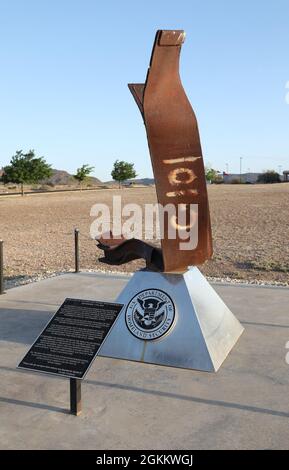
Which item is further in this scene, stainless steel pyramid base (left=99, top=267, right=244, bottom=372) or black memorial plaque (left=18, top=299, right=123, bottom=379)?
stainless steel pyramid base (left=99, top=267, right=244, bottom=372)

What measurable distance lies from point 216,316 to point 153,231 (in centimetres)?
1383

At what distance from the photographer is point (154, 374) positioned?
5430mm

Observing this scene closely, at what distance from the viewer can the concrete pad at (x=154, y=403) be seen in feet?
13.2

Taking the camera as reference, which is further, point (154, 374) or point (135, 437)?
point (154, 374)

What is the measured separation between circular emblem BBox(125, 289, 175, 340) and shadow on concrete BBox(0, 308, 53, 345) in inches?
54.0

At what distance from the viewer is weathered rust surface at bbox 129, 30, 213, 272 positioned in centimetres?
566

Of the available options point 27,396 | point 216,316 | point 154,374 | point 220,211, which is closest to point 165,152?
point 216,316

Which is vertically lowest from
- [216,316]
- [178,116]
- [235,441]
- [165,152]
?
[235,441]

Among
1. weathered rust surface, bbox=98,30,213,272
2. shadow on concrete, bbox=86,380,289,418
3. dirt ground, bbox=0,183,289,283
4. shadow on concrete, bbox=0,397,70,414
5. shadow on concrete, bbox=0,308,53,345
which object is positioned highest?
weathered rust surface, bbox=98,30,213,272

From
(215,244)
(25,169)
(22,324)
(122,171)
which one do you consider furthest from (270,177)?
(22,324)

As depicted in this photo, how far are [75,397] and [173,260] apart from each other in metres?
2.21

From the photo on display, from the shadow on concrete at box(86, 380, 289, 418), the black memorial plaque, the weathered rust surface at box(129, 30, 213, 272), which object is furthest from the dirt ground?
the black memorial plaque

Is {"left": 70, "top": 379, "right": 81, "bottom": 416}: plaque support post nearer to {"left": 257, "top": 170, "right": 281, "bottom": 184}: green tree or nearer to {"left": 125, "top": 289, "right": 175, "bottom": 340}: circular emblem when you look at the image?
{"left": 125, "top": 289, "right": 175, "bottom": 340}: circular emblem

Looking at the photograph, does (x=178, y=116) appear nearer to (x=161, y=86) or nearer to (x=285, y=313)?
(x=161, y=86)
